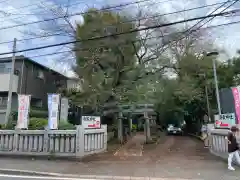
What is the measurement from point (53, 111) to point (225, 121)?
8685 mm

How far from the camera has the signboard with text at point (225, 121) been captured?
10.2 metres

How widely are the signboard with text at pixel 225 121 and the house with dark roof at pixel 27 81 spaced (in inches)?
678

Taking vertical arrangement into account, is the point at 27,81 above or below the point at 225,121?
above

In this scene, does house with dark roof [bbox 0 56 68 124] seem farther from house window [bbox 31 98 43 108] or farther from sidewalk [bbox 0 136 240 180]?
sidewalk [bbox 0 136 240 180]

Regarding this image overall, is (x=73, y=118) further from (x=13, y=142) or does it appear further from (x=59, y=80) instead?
(x=13, y=142)

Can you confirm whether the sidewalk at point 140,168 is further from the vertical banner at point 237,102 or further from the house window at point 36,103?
the house window at point 36,103

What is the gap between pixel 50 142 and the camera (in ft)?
36.4

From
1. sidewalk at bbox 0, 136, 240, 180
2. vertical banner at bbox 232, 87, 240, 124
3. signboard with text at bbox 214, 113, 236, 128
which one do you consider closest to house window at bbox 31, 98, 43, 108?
sidewalk at bbox 0, 136, 240, 180

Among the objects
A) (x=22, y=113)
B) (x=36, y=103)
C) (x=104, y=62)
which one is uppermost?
(x=104, y=62)

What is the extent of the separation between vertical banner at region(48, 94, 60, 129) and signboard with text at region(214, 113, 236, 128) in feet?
27.6

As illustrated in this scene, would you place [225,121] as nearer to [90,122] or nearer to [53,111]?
[90,122]

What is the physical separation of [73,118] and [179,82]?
35.9 feet

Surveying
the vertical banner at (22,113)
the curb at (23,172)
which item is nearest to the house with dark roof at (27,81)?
the vertical banner at (22,113)

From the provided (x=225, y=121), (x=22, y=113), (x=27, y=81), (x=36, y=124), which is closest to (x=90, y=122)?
(x=36, y=124)
